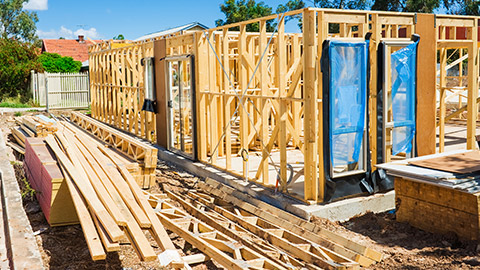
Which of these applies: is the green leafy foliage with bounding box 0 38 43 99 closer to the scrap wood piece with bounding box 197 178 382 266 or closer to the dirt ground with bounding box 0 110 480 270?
the dirt ground with bounding box 0 110 480 270

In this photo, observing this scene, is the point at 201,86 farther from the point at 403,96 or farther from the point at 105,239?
the point at 105,239

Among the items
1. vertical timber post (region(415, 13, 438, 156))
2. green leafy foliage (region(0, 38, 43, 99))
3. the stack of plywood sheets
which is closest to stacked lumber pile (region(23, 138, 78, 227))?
the stack of plywood sheets

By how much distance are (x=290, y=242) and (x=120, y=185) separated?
2.74 m

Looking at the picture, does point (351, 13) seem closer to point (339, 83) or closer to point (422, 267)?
point (339, 83)

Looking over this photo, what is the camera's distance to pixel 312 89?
754 centimetres

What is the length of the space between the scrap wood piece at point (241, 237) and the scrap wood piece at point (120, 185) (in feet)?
3.91

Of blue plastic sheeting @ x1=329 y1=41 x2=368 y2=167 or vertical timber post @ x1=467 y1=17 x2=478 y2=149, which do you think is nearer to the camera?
blue plastic sheeting @ x1=329 y1=41 x2=368 y2=167

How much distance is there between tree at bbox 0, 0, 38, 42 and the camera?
178 ft

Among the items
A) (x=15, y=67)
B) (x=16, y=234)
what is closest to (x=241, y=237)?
(x=16, y=234)

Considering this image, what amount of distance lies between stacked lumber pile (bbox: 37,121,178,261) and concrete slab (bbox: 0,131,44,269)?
26.2 inches

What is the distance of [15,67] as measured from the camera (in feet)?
93.9

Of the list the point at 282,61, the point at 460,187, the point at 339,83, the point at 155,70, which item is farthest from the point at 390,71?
the point at 155,70

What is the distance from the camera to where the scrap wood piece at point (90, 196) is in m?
5.53

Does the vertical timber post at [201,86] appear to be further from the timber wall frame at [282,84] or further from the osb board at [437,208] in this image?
the osb board at [437,208]
